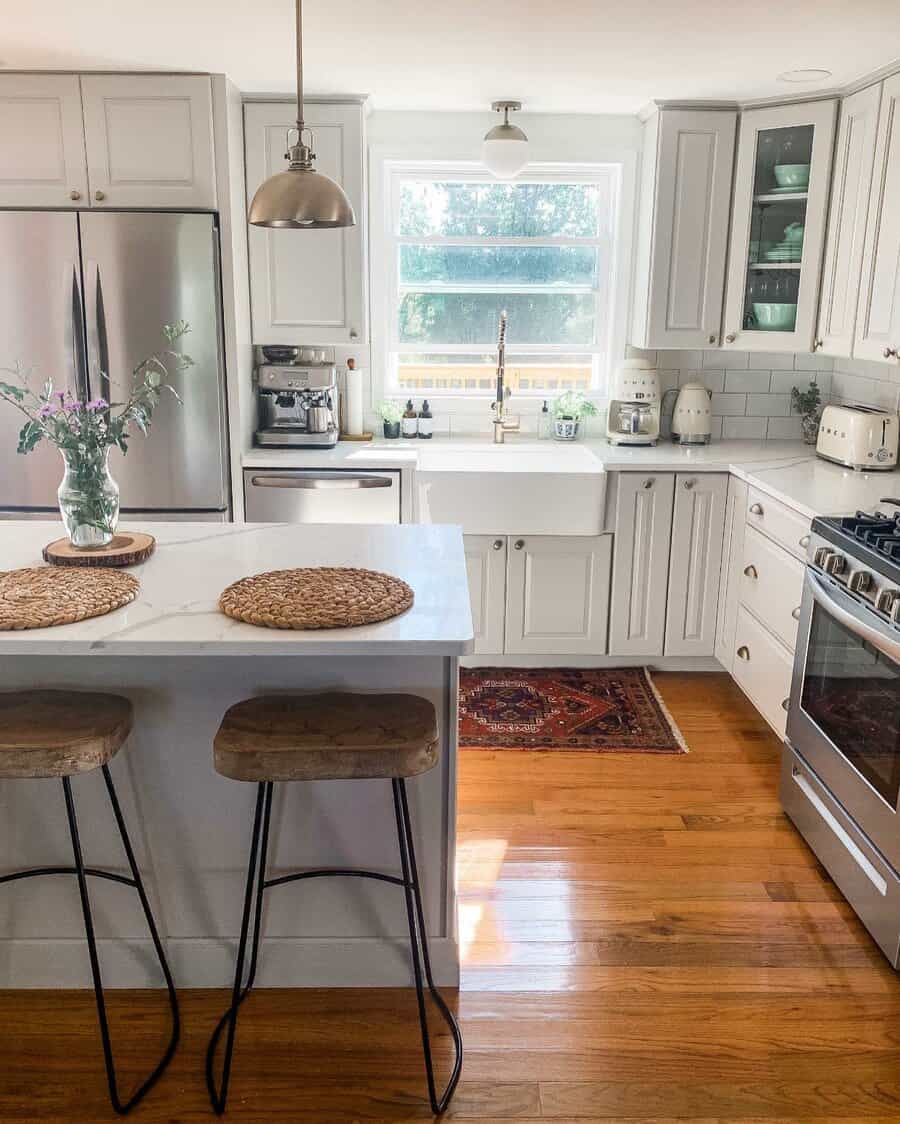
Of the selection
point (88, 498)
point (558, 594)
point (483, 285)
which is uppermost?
point (483, 285)

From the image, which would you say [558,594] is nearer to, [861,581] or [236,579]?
[861,581]

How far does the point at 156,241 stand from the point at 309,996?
261cm

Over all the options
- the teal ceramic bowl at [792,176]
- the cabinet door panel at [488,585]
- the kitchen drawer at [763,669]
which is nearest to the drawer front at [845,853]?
the kitchen drawer at [763,669]

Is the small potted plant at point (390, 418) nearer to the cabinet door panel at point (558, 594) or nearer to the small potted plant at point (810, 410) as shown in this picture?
the cabinet door panel at point (558, 594)

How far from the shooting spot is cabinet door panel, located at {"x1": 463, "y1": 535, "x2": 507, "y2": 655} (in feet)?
13.2

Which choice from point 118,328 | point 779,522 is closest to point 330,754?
point 779,522

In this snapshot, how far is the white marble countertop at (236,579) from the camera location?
1.88m

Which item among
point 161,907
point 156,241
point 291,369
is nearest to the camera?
point 161,907

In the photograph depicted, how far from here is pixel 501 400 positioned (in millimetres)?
4422

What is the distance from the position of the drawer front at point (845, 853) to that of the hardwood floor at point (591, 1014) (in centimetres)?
6

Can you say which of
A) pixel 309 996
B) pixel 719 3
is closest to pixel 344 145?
pixel 719 3

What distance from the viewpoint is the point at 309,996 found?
7.58ft

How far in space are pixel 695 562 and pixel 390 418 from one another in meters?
1.47

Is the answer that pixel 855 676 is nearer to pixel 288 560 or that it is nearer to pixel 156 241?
pixel 288 560
